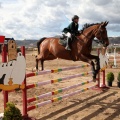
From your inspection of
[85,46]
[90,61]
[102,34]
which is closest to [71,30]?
[85,46]

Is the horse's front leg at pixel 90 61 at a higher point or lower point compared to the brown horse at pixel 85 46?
lower

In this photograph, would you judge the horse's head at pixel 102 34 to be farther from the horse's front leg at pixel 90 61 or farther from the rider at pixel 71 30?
the rider at pixel 71 30

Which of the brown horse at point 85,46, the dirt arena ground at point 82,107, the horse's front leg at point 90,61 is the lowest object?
the dirt arena ground at point 82,107

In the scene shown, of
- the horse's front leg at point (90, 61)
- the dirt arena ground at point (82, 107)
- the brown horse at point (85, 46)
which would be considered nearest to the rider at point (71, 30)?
the brown horse at point (85, 46)

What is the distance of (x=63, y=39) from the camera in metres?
8.41

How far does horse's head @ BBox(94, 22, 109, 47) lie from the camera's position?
7.22 metres

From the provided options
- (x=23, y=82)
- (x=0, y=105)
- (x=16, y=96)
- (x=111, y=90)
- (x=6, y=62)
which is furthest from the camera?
(x=111, y=90)

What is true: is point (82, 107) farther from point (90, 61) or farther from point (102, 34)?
point (102, 34)

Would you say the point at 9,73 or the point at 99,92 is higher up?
the point at 9,73

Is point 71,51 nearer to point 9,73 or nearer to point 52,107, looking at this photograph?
point 52,107

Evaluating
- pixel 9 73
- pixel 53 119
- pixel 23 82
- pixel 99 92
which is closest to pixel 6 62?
pixel 9 73

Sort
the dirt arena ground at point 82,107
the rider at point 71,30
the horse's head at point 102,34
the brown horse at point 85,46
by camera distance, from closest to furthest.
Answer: the dirt arena ground at point 82,107 → the horse's head at point 102,34 → the brown horse at point 85,46 → the rider at point 71,30

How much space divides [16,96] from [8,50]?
334cm

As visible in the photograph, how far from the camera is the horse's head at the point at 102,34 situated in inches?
284
